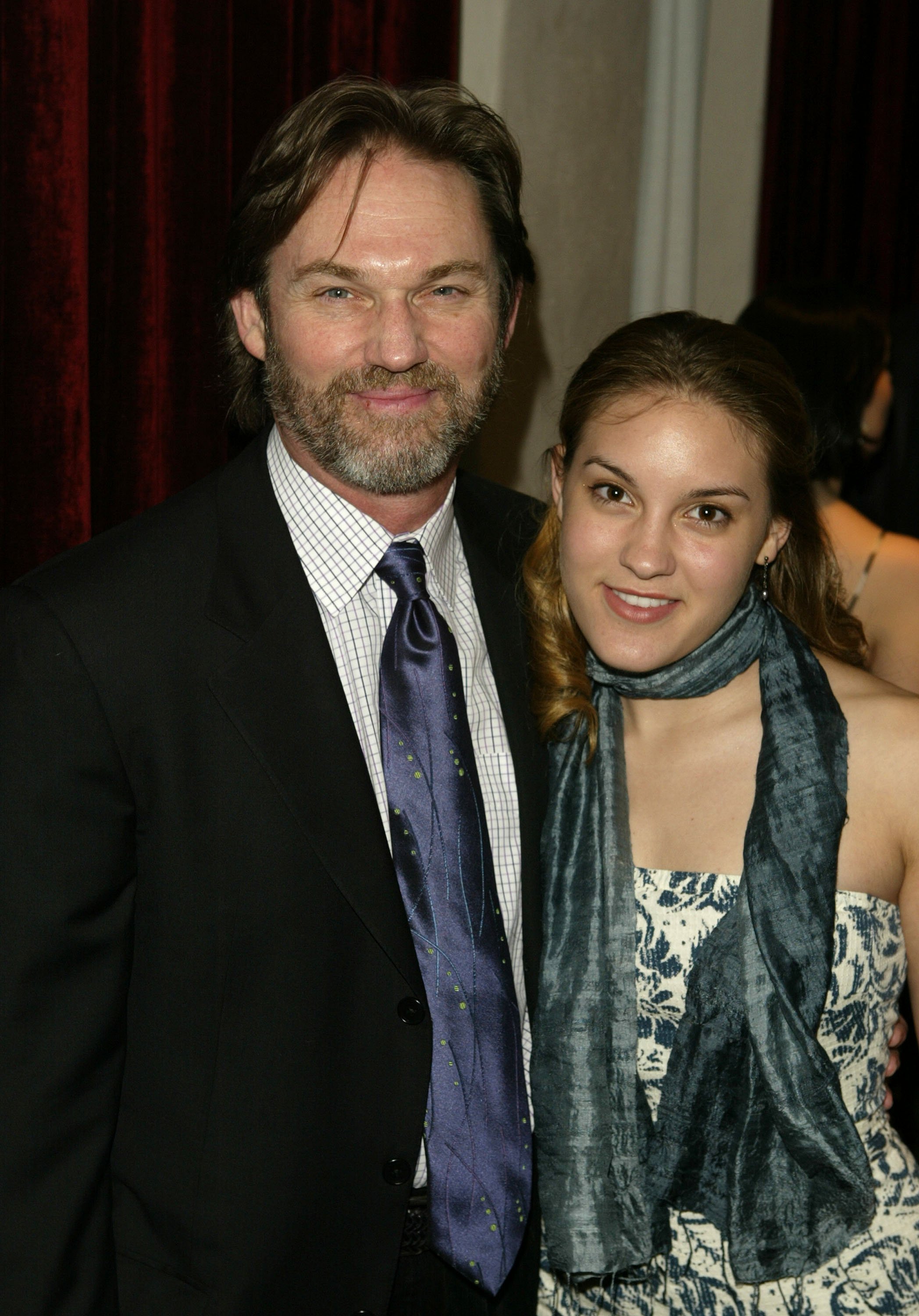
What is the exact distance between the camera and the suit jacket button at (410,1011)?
57.5 inches

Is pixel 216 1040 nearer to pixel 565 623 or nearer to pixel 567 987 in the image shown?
pixel 567 987

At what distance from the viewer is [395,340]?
1.56m

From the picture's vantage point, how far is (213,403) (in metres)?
2.07

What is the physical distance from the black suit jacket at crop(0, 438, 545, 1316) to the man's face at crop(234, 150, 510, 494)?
0.69ft

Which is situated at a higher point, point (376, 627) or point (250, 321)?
point (250, 321)

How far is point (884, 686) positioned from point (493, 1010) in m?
0.71

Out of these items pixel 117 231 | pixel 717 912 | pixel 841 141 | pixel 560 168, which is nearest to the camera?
pixel 717 912

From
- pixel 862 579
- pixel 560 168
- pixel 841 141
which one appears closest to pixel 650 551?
pixel 862 579

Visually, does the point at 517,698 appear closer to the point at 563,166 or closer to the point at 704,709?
the point at 704,709

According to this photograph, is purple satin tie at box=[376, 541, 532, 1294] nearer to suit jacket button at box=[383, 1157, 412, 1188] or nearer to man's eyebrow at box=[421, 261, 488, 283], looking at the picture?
suit jacket button at box=[383, 1157, 412, 1188]

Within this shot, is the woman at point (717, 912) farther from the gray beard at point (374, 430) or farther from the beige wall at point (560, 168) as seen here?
the beige wall at point (560, 168)

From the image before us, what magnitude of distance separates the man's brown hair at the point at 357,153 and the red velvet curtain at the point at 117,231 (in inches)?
10.2

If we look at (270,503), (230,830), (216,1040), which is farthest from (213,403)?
(216,1040)

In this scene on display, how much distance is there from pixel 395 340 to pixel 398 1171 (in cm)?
100
